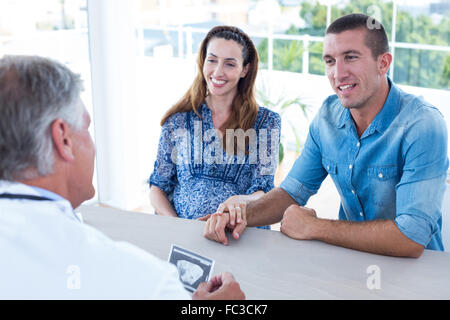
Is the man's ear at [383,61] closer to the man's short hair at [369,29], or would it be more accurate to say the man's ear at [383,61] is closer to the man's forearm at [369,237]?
the man's short hair at [369,29]

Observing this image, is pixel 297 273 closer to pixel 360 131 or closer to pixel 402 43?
pixel 360 131

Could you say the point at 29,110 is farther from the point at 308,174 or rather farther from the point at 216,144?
the point at 216,144

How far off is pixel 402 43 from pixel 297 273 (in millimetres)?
4591

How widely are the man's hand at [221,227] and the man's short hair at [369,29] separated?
33.6 inches

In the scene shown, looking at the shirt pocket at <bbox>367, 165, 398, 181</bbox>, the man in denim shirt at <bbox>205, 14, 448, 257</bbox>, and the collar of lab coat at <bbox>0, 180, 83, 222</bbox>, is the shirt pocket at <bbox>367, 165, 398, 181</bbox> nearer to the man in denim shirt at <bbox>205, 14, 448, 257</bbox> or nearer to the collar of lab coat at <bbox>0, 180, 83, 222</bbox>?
the man in denim shirt at <bbox>205, 14, 448, 257</bbox>

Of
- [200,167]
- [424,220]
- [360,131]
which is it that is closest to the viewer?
[424,220]

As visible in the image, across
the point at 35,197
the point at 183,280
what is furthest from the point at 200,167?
the point at 35,197

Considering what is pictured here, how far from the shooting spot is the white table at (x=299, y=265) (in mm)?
1452

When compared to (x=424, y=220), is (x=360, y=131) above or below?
above

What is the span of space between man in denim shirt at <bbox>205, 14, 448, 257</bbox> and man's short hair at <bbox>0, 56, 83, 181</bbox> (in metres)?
0.80

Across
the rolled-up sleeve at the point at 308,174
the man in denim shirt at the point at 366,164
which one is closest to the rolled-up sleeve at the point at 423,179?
the man in denim shirt at the point at 366,164

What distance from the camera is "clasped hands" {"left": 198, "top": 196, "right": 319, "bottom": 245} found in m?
1.78

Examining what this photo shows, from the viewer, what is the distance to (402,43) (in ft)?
18.1

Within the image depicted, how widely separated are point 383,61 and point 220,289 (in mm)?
1172
